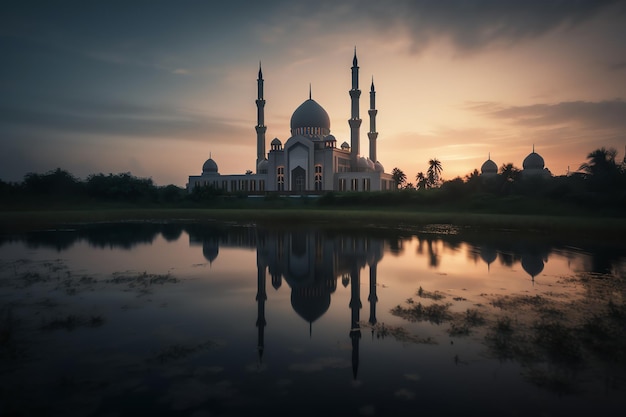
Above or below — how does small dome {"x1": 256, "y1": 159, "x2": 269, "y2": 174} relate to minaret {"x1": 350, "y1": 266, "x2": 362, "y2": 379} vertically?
above

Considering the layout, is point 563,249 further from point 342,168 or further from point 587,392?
point 342,168

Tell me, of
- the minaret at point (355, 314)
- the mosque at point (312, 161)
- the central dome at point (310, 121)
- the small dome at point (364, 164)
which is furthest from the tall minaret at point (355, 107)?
the minaret at point (355, 314)

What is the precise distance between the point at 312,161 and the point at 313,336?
198 feet

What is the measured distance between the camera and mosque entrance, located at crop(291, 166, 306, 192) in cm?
6931

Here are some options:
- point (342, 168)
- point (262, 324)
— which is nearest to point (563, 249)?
point (262, 324)

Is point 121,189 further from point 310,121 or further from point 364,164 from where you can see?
point 364,164

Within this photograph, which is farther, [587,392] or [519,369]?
[519,369]

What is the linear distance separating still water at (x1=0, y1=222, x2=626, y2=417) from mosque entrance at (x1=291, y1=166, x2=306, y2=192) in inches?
2110

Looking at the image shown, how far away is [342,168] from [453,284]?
58147mm

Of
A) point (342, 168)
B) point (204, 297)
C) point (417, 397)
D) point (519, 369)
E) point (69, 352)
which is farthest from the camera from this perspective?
point (342, 168)

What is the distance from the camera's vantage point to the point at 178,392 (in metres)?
5.47

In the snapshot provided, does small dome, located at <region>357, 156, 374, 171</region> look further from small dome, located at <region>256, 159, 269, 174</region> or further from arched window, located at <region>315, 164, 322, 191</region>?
small dome, located at <region>256, 159, 269, 174</region>

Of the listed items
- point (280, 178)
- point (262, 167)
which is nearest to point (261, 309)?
point (280, 178)

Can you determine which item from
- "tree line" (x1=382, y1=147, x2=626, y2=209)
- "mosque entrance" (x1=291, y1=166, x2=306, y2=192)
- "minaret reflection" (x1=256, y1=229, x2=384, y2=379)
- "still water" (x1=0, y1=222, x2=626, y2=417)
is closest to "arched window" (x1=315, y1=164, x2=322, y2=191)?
"mosque entrance" (x1=291, y1=166, x2=306, y2=192)
